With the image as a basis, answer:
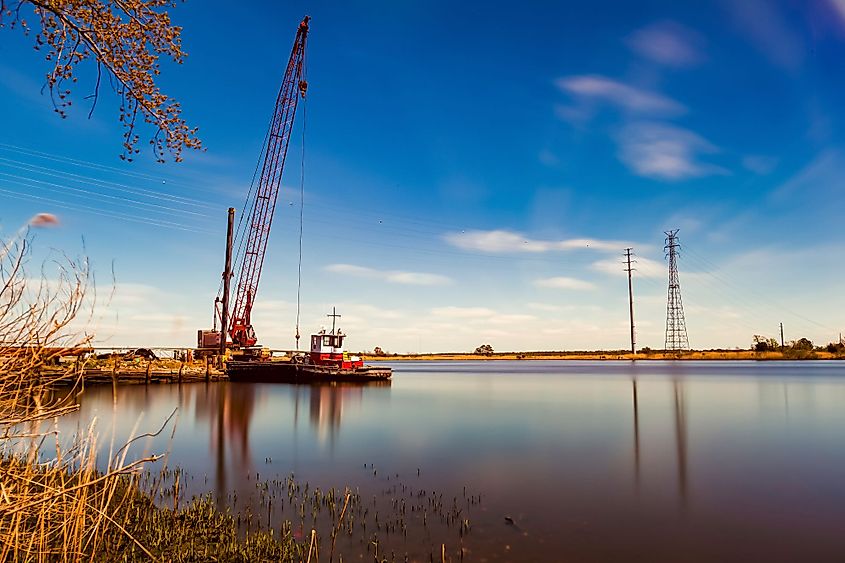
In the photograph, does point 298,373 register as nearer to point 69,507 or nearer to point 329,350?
point 329,350

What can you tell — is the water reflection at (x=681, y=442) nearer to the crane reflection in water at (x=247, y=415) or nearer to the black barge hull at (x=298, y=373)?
the crane reflection in water at (x=247, y=415)

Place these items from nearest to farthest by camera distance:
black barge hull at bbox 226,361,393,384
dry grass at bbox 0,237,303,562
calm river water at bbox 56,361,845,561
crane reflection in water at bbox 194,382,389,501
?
1. dry grass at bbox 0,237,303,562
2. calm river water at bbox 56,361,845,561
3. crane reflection in water at bbox 194,382,389,501
4. black barge hull at bbox 226,361,393,384

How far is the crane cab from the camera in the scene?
59.0 meters

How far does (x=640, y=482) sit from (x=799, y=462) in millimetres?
7591

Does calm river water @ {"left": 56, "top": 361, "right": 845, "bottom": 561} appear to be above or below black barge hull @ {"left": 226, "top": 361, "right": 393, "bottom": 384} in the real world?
below

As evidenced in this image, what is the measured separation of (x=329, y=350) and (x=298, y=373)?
14.4ft

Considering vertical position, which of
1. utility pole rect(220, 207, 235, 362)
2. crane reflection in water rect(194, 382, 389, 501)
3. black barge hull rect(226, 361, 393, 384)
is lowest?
crane reflection in water rect(194, 382, 389, 501)

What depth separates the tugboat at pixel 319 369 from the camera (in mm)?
58000

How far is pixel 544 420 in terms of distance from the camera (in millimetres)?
30828

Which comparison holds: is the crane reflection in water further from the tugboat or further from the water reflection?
the water reflection

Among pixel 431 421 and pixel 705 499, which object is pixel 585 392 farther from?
pixel 705 499

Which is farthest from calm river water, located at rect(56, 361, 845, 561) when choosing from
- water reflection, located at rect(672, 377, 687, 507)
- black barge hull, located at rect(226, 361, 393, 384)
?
black barge hull, located at rect(226, 361, 393, 384)

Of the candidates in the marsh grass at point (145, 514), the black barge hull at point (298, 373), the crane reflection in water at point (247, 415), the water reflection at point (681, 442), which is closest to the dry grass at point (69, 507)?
the marsh grass at point (145, 514)

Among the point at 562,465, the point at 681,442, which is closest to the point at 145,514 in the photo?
the point at 562,465
